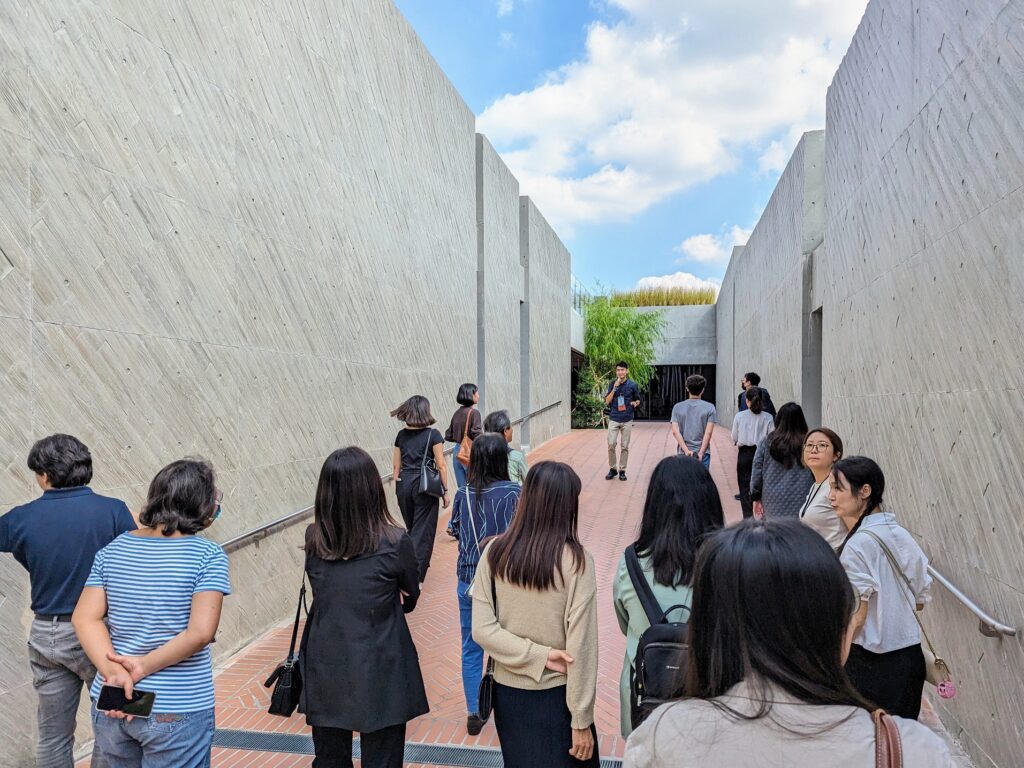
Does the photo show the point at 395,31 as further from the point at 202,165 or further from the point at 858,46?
the point at 858,46

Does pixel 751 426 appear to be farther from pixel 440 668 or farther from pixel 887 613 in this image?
pixel 887 613

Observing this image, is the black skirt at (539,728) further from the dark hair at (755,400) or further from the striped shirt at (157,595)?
the dark hair at (755,400)

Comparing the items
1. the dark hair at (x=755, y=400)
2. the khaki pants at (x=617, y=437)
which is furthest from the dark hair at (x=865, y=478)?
the khaki pants at (x=617, y=437)

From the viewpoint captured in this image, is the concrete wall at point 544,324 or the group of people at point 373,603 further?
the concrete wall at point 544,324

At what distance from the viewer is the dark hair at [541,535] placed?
246 centimetres

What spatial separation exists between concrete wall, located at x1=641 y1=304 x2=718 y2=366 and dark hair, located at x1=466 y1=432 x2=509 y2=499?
83.7ft

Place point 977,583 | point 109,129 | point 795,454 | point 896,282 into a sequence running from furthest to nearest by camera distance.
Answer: point 795,454 → point 896,282 → point 109,129 → point 977,583

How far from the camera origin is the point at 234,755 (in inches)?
144

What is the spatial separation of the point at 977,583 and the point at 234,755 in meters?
3.89

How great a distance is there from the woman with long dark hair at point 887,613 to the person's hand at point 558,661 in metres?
1.14

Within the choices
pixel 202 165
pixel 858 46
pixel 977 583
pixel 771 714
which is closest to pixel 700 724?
pixel 771 714

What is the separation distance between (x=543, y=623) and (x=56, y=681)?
206cm

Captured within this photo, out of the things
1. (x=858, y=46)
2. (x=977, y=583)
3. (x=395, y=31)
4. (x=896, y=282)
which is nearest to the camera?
(x=977, y=583)

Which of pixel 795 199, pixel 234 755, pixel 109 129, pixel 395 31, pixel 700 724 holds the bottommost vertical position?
pixel 234 755
